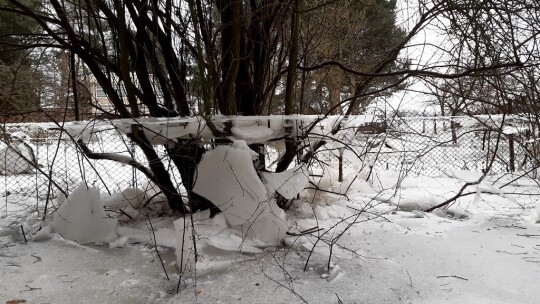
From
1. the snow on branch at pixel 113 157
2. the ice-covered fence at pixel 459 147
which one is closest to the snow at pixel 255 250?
the snow on branch at pixel 113 157

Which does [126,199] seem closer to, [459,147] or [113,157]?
[113,157]

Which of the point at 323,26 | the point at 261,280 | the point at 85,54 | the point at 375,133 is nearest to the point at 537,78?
A: the point at 375,133

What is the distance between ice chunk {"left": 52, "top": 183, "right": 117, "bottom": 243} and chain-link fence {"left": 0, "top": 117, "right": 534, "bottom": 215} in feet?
1.18

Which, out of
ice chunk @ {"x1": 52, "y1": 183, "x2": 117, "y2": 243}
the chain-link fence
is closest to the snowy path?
ice chunk @ {"x1": 52, "y1": 183, "x2": 117, "y2": 243}

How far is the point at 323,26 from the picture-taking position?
4.19m

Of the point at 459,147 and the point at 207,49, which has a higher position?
the point at 207,49

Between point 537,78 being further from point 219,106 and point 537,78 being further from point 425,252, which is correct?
point 219,106

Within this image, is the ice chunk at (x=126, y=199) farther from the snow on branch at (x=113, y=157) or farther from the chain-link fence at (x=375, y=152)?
the snow on branch at (x=113, y=157)

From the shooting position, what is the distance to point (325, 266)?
7.94 feet

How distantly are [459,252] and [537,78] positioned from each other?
1522 mm

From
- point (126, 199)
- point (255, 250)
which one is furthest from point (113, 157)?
Answer: point (255, 250)

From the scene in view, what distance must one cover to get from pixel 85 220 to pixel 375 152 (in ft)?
9.30

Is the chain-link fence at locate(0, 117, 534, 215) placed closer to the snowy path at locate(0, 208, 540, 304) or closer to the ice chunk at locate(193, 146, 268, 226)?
the ice chunk at locate(193, 146, 268, 226)

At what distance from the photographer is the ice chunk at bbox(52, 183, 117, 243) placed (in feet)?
9.50
